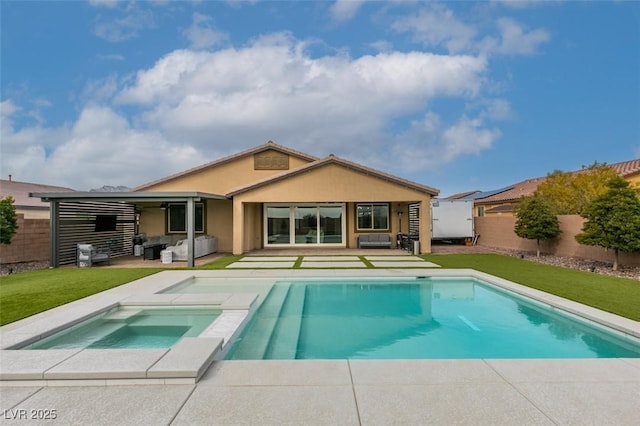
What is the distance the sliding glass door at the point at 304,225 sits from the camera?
19453 mm

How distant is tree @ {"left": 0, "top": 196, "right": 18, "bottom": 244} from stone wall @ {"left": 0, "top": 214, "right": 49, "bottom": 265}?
1530 mm

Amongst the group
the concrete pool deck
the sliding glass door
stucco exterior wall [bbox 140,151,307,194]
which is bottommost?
the concrete pool deck

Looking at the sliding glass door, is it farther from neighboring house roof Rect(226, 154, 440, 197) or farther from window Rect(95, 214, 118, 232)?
window Rect(95, 214, 118, 232)

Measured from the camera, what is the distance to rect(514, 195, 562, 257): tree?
15.3 meters

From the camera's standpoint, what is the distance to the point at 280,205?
63.8 feet

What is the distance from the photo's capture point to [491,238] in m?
21.1

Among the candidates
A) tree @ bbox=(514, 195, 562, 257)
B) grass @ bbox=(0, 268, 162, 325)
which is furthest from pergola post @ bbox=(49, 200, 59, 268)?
tree @ bbox=(514, 195, 562, 257)

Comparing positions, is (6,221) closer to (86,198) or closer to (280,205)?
(86,198)

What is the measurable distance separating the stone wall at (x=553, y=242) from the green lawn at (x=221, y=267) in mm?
2647

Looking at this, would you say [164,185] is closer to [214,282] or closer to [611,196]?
[214,282]

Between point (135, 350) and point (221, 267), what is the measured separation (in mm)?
8283

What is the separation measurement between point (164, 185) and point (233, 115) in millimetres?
5669

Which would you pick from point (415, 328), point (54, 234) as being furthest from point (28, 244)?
point (415, 328)

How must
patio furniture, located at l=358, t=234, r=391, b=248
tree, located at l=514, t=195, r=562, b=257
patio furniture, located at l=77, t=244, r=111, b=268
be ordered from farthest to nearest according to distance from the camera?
patio furniture, located at l=358, t=234, r=391, b=248, tree, located at l=514, t=195, r=562, b=257, patio furniture, located at l=77, t=244, r=111, b=268
